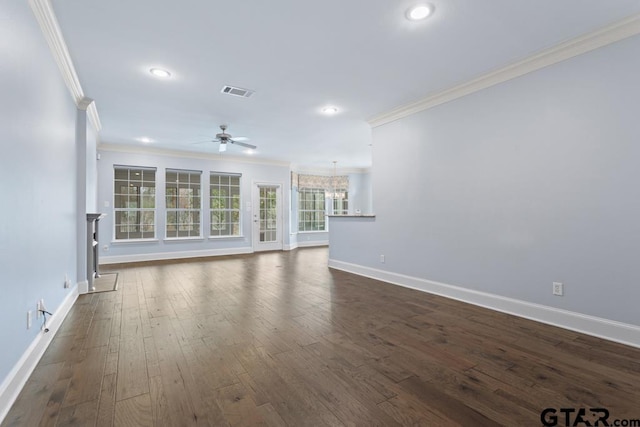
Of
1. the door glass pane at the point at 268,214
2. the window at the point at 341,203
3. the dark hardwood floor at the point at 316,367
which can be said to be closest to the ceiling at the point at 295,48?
the dark hardwood floor at the point at 316,367

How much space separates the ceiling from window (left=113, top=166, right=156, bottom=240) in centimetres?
241

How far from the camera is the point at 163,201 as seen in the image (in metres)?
7.15

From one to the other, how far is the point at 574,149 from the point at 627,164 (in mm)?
398

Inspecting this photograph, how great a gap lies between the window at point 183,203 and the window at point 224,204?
36 centimetres

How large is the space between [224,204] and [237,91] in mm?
4631

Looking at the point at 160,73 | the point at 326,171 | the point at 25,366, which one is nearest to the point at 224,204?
the point at 326,171

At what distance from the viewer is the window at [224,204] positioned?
25.8 ft

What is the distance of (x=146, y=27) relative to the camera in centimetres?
255

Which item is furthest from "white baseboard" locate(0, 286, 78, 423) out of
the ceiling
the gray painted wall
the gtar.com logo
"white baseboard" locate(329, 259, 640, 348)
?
"white baseboard" locate(329, 259, 640, 348)

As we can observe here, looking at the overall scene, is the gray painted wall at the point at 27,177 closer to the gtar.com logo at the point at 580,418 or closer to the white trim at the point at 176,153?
the gtar.com logo at the point at 580,418

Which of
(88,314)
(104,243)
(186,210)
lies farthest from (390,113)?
(104,243)

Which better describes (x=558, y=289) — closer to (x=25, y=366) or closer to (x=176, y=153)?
(x=25, y=366)

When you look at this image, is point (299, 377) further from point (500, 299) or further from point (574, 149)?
point (574, 149)

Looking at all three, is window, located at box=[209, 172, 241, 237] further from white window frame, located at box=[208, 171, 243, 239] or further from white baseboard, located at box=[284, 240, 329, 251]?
white baseboard, located at box=[284, 240, 329, 251]
